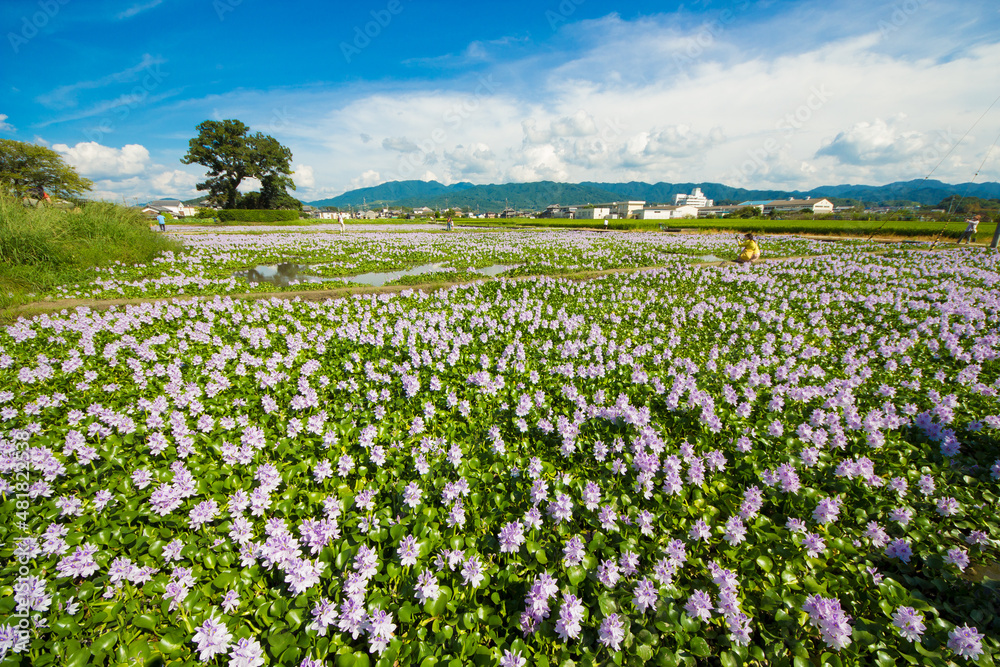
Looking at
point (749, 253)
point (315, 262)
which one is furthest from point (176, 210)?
point (749, 253)

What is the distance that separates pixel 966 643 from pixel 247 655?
11.6 feet

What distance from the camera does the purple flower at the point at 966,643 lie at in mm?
1835

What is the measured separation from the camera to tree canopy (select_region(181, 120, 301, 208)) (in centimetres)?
5028

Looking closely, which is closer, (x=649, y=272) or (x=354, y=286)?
(x=354, y=286)

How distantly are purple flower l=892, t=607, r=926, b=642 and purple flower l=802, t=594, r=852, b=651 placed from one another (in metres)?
0.32

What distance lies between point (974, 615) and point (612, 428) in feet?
8.01

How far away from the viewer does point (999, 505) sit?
9.70ft

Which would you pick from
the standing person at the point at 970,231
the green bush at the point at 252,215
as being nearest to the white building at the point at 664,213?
the standing person at the point at 970,231

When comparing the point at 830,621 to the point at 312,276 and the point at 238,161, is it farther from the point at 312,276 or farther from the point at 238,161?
the point at 238,161

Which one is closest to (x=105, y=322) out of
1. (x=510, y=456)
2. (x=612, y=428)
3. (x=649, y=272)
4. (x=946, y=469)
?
(x=510, y=456)

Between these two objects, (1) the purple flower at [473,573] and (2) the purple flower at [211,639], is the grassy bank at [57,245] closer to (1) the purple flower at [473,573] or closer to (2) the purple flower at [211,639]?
(2) the purple flower at [211,639]

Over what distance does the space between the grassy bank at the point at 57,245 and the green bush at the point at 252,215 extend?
116 feet

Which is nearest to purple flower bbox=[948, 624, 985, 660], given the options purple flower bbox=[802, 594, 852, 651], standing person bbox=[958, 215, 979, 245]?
purple flower bbox=[802, 594, 852, 651]

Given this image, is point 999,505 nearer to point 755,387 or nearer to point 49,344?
point 755,387
